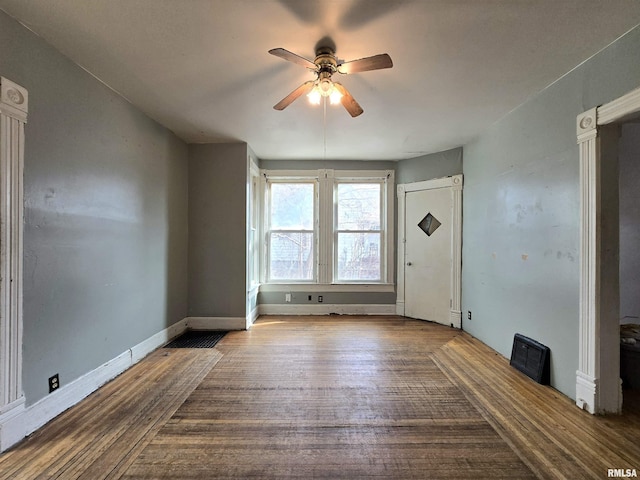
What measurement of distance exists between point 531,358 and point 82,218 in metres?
3.72

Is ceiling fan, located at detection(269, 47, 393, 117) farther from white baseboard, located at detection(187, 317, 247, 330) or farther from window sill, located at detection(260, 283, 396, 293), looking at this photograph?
window sill, located at detection(260, 283, 396, 293)

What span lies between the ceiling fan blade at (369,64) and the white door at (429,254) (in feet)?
8.54

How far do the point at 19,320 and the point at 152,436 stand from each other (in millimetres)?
1020

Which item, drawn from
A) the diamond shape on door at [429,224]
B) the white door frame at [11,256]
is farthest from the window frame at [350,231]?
the white door frame at [11,256]

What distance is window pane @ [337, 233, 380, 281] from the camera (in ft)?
15.1

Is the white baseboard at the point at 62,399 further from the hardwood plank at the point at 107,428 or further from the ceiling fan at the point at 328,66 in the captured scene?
the ceiling fan at the point at 328,66

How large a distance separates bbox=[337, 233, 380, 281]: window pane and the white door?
485mm

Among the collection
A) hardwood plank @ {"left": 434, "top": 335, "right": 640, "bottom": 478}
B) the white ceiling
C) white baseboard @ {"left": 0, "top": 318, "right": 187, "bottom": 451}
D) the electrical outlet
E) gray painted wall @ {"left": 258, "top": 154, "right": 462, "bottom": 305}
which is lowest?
hardwood plank @ {"left": 434, "top": 335, "right": 640, "bottom": 478}

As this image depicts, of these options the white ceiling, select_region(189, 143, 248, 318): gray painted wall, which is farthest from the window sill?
the white ceiling

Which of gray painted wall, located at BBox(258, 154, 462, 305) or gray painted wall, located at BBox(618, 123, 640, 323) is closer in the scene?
gray painted wall, located at BBox(618, 123, 640, 323)

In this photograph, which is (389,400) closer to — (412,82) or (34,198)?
(412,82)

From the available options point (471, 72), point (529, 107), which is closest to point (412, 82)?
point (471, 72)

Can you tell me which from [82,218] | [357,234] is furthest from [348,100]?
[357,234]

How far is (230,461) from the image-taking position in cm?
155
